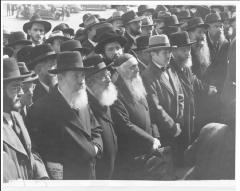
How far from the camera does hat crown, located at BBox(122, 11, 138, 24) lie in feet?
16.9

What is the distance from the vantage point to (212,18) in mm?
5262

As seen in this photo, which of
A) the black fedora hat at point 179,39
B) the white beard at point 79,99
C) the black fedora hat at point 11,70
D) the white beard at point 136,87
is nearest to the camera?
the black fedora hat at point 11,70

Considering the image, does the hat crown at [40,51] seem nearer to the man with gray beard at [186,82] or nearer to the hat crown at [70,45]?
the hat crown at [70,45]

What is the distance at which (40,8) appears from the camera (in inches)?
201

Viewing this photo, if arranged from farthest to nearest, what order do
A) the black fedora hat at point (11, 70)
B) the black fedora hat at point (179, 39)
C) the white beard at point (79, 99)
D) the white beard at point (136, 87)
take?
the black fedora hat at point (179, 39), the white beard at point (136, 87), the white beard at point (79, 99), the black fedora hat at point (11, 70)

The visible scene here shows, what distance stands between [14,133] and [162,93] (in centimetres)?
162

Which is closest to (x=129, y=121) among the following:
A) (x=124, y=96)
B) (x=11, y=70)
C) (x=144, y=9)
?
(x=124, y=96)

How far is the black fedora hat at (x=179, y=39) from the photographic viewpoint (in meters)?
5.21

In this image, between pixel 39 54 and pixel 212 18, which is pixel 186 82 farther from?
pixel 39 54

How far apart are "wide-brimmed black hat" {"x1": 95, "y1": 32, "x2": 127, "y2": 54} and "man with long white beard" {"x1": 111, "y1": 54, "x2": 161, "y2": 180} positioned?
16cm

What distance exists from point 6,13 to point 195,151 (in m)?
2.49

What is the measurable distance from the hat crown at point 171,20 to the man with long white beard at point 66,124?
3.35ft

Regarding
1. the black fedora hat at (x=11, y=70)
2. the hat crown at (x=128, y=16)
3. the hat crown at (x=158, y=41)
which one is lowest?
the black fedora hat at (x=11, y=70)

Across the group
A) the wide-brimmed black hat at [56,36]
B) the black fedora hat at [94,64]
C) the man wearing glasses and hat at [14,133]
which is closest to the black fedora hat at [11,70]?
the man wearing glasses and hat at [14,133]
